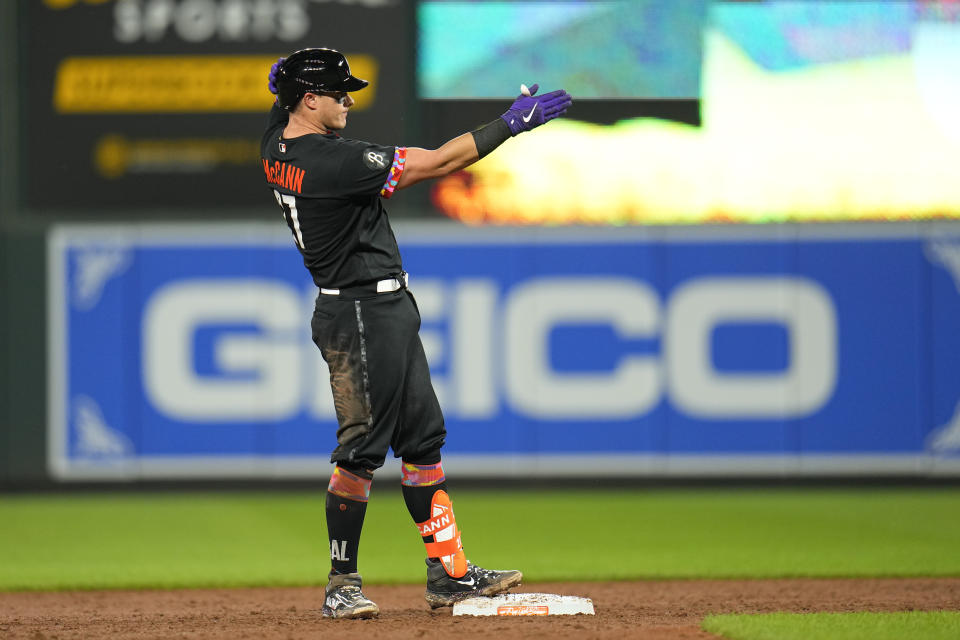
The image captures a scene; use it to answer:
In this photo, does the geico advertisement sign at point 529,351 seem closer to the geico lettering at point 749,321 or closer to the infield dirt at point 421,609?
the geico lettering at point 749,321

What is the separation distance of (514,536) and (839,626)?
3082 millimetres

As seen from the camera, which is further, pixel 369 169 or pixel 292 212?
pixel 292 212

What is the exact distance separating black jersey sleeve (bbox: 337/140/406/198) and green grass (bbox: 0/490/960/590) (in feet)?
6.98

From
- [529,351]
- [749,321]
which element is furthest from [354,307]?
[749,321]

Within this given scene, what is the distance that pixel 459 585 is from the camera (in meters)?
4.53

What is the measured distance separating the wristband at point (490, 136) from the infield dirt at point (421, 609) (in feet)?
4.76

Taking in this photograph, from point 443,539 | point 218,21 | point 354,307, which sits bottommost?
point 443,539

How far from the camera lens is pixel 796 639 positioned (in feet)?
12.6

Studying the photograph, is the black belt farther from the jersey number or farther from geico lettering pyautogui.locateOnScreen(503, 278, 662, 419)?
geico lettering pyautogui.locateOnScreen(503, 278, 662, 419)

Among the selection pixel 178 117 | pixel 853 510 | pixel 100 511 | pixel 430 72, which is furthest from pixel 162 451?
pixel 853 510

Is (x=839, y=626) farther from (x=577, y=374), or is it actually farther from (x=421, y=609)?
(x=577, y=374)

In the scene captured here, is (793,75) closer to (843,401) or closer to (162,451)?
(843,401)

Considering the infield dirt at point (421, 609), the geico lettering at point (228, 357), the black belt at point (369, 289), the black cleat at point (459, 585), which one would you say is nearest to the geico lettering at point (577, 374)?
the geico lettering at point (228, 357)

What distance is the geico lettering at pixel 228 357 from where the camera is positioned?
28.3ft
